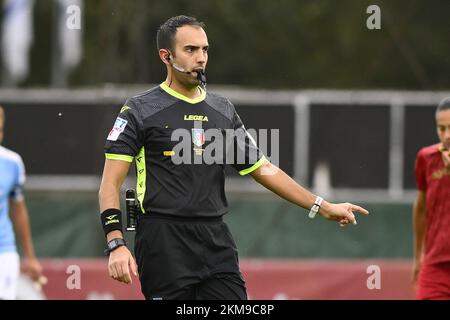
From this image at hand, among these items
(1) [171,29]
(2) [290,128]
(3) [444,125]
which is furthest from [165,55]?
(2) [290,128]

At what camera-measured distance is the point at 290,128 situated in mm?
18656

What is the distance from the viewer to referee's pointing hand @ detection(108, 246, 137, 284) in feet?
23.3

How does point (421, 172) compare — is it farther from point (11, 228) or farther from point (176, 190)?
point (11, 228)

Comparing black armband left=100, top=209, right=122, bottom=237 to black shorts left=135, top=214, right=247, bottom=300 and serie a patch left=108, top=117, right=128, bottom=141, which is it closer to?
black shorts left=135, top=214, right=247, bottom=300

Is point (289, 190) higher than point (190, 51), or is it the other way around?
point (190, 51)

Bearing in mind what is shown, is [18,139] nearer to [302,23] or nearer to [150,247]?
[302,23]

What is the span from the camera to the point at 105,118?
16.1m

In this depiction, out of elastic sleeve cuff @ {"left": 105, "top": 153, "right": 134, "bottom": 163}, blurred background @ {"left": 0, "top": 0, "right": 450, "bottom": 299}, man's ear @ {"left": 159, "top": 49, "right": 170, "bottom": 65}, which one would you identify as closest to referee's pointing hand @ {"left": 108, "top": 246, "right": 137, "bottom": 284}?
elastic sleeve cuff @ {"left": 105, "top": 153, "right": 134, "bottom": 163}

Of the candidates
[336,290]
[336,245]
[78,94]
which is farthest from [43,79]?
[336,290]

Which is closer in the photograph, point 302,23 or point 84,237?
point 84,237

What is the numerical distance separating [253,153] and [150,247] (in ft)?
3.04

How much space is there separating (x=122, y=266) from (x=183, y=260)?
18.7 inches

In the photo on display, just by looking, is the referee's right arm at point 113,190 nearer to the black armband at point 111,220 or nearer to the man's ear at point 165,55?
the black armband at point 111,220

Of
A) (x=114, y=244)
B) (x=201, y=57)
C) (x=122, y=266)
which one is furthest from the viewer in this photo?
(x=201, y=57)
